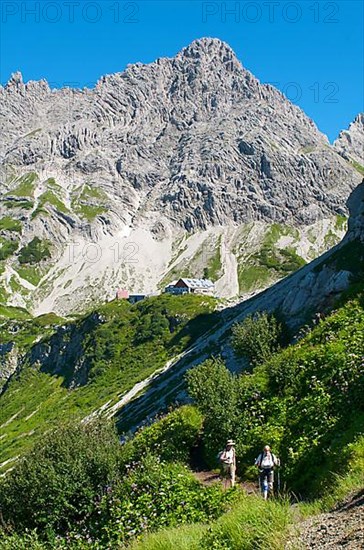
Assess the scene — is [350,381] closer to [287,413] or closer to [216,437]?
[287,413]

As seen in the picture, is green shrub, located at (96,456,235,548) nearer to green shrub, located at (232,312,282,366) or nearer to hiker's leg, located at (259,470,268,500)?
hiker's leg, located at (259,470,268,500)

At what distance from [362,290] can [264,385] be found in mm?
9801

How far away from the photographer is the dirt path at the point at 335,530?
873 cm

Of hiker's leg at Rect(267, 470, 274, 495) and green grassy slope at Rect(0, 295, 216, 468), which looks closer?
hiker's leg at Rect(267, 470, 274, 495)

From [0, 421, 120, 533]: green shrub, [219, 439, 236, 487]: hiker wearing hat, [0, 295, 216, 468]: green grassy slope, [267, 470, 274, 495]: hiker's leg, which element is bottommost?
[267, 470, 274, 495]: hiker's leg

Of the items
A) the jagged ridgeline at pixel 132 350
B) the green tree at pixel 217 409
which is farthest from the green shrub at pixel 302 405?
the jagged ridgeline at pixel 132 350

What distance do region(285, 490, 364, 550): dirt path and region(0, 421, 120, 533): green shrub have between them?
28.8 feet

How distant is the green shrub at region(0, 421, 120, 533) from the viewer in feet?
54.7

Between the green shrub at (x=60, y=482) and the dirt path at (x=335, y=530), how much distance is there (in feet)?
28.8

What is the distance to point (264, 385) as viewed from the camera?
20.8 meters

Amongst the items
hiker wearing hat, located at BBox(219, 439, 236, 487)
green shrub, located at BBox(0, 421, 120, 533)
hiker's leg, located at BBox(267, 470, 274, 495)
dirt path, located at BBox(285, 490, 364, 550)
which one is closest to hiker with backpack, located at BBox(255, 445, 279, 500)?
hiker's leg, located at BBox(267, 470, 274, 495)

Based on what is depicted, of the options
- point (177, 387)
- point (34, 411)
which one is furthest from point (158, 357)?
point (177, 387)

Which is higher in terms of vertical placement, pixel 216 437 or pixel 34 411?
pixel 34 411

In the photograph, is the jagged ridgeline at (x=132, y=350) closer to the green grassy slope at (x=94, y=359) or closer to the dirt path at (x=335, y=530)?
the green grassy slope at (x=94, y=359)
